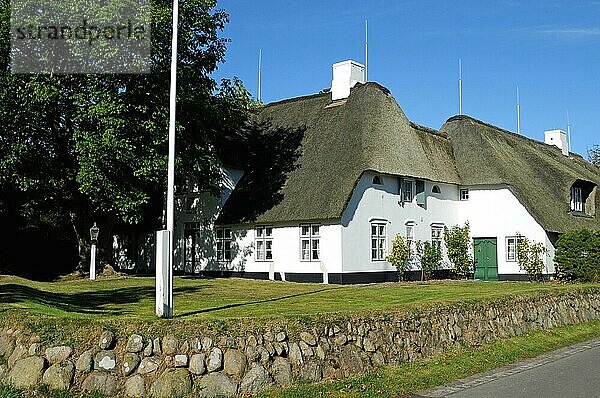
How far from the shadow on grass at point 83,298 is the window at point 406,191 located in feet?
40.2

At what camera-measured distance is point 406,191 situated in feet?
108

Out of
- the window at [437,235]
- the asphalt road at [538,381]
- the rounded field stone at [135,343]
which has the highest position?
the window at [437,235]

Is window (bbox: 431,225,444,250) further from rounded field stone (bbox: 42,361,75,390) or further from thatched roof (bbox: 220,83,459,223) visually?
rounded field stone (bbox: 42,361,75,390)

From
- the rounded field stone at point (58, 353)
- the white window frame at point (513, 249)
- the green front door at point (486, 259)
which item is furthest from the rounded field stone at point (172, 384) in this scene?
the green front door at point (486, 259)

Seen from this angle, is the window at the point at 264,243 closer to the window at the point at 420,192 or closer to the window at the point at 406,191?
the window at the point at 406,191

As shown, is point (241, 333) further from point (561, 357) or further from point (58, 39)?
point (58, 39)

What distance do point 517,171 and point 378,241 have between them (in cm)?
1068

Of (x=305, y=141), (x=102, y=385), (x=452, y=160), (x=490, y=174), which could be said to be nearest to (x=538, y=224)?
(x=490, y=174)

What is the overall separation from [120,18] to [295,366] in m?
16.0

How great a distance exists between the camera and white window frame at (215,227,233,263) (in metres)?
33.1

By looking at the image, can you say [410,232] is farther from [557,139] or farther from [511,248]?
[557,139]

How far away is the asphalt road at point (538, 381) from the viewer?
1098cm

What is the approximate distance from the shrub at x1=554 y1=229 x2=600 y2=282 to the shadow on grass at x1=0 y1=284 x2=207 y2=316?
1624cm

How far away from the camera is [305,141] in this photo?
33.0 metres
